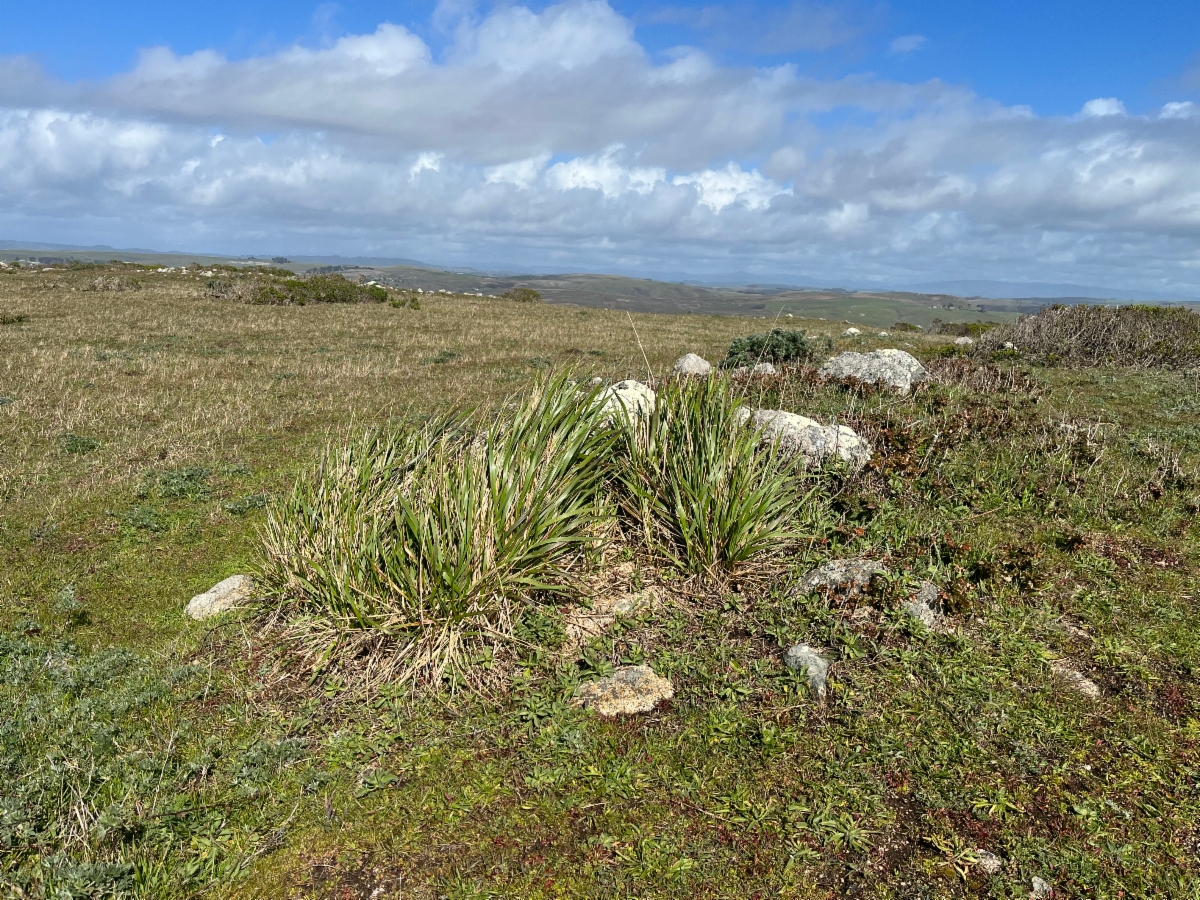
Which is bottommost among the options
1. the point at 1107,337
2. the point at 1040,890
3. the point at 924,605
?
the point at 1040,890

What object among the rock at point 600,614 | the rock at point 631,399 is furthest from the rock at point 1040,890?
the rock at point 631,399

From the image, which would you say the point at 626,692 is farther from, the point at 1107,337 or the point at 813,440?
the point at 1107,337

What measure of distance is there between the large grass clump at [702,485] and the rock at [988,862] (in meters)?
2.84

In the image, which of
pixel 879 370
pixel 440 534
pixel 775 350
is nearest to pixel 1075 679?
pixel 440 534

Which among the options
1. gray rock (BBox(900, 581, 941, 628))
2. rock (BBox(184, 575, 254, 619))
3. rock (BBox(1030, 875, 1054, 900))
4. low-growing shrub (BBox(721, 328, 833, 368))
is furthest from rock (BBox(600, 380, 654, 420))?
low-growing shrub (BBox(721, 328, 833, 368))

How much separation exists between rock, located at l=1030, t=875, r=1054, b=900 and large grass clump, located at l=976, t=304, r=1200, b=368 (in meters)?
17.5

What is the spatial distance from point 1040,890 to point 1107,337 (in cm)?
1927

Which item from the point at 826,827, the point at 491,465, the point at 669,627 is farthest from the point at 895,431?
the point at 826,827

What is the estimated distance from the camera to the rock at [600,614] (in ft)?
18.0

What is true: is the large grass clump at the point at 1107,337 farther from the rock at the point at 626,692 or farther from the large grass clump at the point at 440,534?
the rock at the point at 626,692

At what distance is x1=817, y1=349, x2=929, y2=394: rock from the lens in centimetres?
1261

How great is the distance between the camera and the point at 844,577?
5.84m

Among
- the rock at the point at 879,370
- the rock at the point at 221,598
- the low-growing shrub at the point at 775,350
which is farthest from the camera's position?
the low-growing shrub at the point at 775,350

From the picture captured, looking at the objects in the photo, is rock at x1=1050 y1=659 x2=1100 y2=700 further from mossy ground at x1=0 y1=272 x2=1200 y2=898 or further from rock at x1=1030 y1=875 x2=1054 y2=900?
rock at x1=1030 y1=875 x2=1054 y2=900
